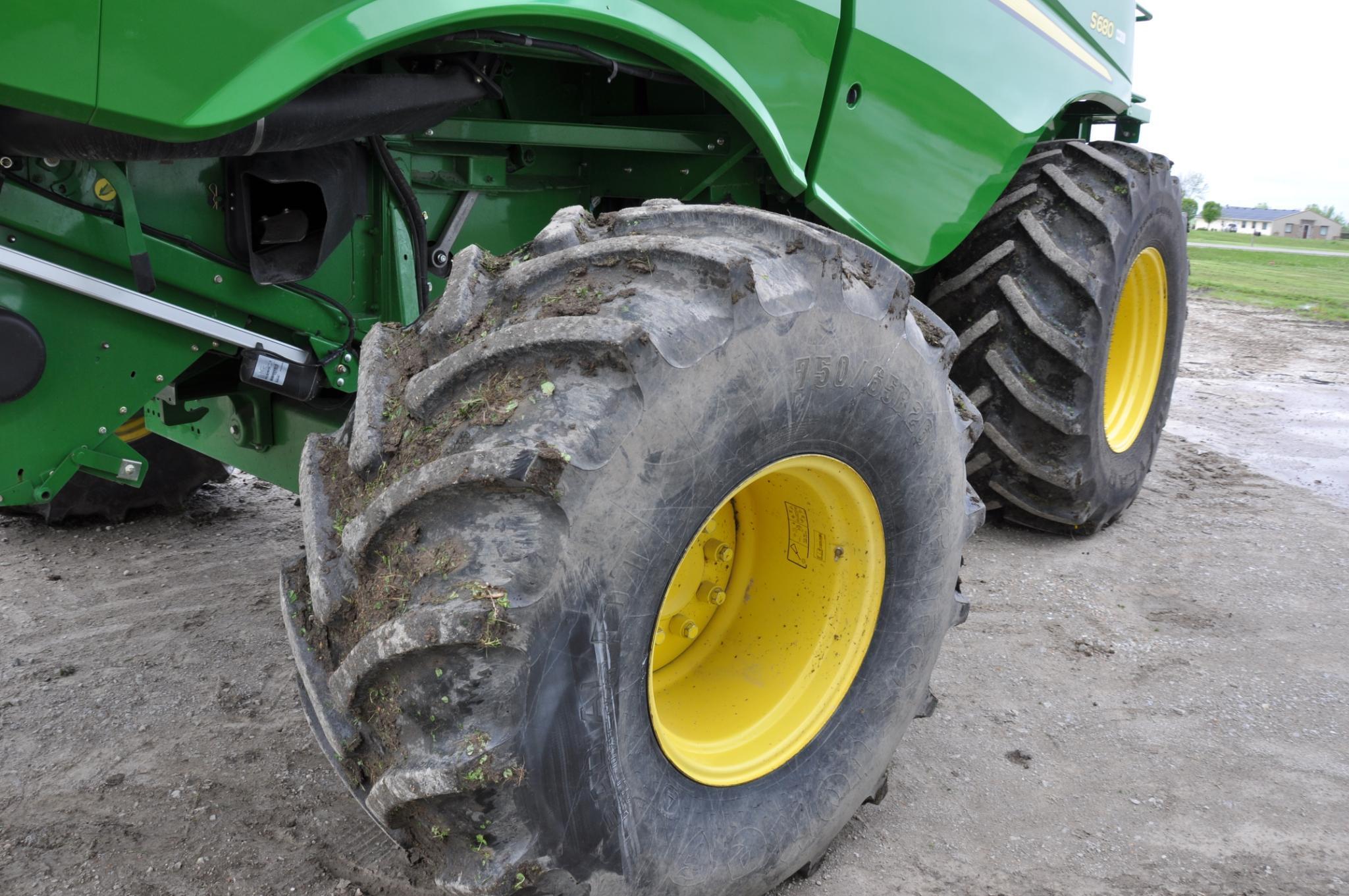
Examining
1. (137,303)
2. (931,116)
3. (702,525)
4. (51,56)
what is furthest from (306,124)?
(931,116)

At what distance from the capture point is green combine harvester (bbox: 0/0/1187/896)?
4.72 ft

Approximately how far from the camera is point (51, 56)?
4.13ft

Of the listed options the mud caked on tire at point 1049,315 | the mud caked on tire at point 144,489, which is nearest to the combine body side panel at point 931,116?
the mud caked on tire at point 1049,315

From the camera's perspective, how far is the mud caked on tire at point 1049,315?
11.1 ft

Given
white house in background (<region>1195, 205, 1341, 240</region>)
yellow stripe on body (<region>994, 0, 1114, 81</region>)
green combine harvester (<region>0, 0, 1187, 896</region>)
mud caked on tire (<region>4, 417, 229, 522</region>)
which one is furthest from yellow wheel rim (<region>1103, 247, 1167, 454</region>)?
white house in background (<region>1195, 205, 1341, 240</region>)

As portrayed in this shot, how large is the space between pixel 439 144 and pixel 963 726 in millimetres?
1838

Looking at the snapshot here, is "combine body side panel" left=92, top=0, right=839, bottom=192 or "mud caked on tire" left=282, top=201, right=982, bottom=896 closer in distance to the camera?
"combine body side panel" left=92, top=0, right=839, bottom=192

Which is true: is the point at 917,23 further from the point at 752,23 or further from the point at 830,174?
the point at 752,23

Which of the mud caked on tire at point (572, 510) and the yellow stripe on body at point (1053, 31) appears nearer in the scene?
the mud caked on tire at point (572, 510)

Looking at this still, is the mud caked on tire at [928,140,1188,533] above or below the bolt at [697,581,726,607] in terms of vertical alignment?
above

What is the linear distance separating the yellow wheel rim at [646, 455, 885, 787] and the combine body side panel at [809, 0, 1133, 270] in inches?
27.9

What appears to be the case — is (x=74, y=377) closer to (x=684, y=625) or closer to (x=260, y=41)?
(x=260, y=41)

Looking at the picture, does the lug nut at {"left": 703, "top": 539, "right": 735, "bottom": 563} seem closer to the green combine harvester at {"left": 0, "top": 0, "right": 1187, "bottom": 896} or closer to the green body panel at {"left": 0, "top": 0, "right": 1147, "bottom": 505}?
the green combine harvester at {"left": 0, "top": 0, "right": 1187, "bottom": 896}

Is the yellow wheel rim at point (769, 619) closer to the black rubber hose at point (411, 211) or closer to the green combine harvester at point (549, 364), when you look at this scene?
the green combine harvester at point (549, 364)
